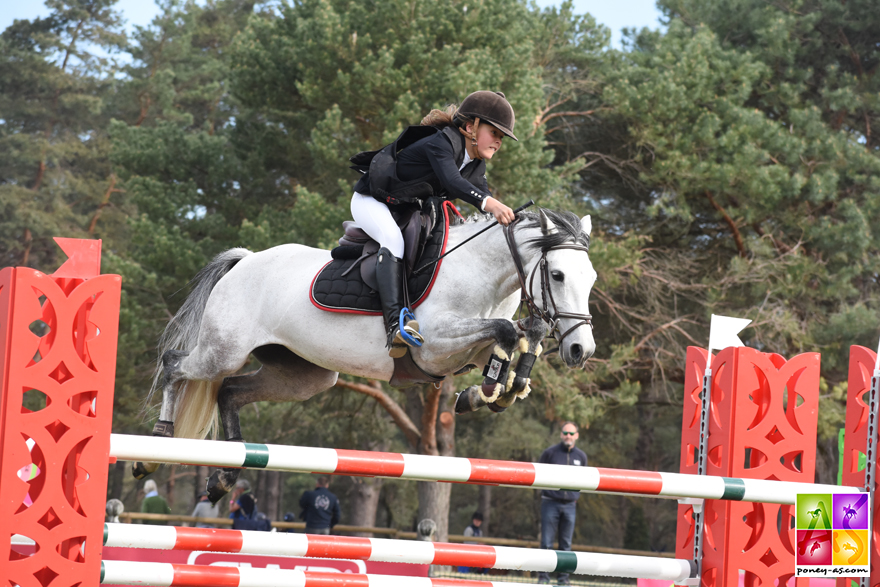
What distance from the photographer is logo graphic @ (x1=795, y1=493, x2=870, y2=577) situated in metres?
3.24

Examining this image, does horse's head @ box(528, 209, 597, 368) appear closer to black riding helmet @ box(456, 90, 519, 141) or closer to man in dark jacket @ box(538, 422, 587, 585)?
black riding helmet @ box(456, 90, 519, 141)

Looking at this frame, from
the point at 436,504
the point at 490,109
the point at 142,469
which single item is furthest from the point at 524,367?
the point at 436,504

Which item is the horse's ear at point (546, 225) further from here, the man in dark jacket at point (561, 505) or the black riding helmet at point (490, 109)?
the man in dark jacket at point (561, 505)

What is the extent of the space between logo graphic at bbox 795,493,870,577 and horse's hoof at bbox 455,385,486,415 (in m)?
1.27

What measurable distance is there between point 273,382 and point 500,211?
5.29ft

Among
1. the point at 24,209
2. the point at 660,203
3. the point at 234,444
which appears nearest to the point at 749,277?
the point at 660,203

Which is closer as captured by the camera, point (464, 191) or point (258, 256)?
point (464, 191)

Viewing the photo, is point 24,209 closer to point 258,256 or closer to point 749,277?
point 749,277

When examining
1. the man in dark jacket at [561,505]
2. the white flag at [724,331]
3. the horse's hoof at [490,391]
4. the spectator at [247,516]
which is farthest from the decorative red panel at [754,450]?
the spectator at [247,516]

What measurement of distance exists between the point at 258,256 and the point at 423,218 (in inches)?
39.8

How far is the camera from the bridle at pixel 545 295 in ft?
11.5

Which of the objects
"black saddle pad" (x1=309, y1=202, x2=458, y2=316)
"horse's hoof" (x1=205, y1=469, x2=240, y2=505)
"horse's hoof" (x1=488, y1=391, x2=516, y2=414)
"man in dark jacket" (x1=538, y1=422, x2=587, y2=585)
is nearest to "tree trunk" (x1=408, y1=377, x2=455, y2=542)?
"man in dark jacket" (x1=538, y1=422, x2=587, y2=585)

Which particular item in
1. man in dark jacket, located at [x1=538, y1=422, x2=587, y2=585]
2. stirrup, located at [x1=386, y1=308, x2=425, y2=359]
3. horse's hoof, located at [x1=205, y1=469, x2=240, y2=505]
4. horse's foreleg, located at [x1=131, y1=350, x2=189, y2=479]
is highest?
stirrup, located at [x1=386, y1=308, x2=425, y2=359]

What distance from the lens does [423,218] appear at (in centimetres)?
402
